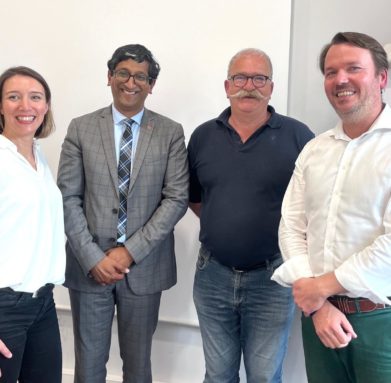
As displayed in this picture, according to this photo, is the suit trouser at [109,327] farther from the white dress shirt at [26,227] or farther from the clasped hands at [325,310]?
the clasped hands at [325,310]

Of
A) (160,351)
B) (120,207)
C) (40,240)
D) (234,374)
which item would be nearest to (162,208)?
(120,207)

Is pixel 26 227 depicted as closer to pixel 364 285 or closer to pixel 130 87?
pixel 130 87

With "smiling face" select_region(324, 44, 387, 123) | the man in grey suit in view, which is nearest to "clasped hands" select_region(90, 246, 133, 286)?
the man in grey suit

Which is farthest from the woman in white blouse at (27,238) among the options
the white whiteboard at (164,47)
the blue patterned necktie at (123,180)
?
the white whiteboard at (164,47)

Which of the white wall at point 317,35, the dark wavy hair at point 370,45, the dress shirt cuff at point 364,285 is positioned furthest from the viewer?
the white wall at point 317,35

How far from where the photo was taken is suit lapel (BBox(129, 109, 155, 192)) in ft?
5.90

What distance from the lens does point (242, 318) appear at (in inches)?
70.4

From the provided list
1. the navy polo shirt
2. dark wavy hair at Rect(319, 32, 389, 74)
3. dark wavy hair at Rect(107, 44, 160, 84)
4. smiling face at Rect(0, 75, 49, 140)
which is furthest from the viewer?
dark wavy hair at Rect(107, 44, 160, 84)

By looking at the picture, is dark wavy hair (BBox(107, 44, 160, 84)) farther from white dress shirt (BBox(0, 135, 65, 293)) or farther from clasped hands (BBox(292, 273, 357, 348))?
clasped hands (BBox(292, 273, 357, 348))

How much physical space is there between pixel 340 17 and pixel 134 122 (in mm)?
1069

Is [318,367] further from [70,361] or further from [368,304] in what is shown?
[70,361]

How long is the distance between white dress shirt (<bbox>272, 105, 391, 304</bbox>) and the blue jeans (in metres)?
0.34

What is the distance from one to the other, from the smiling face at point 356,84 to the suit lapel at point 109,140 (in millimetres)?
915

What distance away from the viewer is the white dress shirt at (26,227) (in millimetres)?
1377
